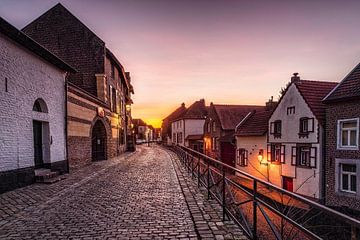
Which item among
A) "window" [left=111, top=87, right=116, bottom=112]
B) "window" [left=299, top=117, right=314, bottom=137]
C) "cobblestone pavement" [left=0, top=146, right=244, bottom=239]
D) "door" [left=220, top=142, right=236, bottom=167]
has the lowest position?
"door" [left=220, top=142, right=236, bottom=167]

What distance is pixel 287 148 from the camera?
1916 centimetres

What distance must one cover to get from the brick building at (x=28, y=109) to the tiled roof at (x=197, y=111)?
31.7 metres

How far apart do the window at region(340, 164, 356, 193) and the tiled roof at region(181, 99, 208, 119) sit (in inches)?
1160

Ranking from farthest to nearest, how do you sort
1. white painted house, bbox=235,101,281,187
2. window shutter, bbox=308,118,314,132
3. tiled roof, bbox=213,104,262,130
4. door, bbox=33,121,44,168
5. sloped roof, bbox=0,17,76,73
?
tiled roof, bbox=213,104,262,130, white painted house, bbox=235,101,281,187, window shutter, bbox=308,118,314,132, door, bbox=33,121,44,168, sloped roof, bbox=0,17,76,73

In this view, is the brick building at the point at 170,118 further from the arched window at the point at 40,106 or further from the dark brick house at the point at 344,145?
the arched window at the point at 40,106

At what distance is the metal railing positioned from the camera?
2.66 m

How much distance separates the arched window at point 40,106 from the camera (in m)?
10.2

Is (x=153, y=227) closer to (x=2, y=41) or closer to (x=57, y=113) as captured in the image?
(x=2, y=41)

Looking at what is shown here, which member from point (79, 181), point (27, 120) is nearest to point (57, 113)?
point (27, 120)

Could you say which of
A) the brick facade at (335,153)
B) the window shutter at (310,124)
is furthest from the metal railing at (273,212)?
the window shutter at (310,124)

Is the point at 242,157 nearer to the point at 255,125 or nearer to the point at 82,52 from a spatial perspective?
the point at 255,125

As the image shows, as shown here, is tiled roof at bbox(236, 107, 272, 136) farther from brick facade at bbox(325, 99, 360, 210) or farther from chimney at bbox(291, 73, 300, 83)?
brick facade at bbox(325, 99, 360, 210)

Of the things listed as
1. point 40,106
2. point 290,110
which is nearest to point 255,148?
point 290,110

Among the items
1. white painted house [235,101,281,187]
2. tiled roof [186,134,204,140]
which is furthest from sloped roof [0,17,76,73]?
tiled roof [186,134,204,140]
